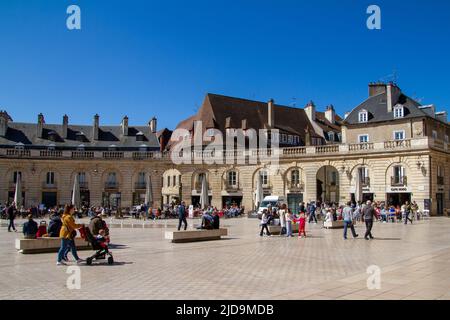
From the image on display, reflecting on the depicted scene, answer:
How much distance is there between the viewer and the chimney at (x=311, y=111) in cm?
5641

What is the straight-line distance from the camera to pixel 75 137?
48906 millimetres

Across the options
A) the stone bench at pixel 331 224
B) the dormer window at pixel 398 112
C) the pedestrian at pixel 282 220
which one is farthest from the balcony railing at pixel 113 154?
the pedestrian at pixel 282 220

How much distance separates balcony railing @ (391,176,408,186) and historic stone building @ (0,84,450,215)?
0.07 metres

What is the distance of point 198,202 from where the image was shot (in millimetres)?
43656

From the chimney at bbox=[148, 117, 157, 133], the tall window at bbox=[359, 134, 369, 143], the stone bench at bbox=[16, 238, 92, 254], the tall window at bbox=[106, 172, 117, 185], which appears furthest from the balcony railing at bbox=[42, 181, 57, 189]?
the stone bench at bbox=[16, 238, 92, 254]

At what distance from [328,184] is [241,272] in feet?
116

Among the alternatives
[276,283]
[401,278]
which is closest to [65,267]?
[276,283]

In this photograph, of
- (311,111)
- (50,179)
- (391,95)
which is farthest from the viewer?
(311,111)

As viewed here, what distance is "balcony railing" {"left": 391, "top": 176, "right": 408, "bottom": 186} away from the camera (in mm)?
33781

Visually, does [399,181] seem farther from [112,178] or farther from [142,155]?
[112,178]

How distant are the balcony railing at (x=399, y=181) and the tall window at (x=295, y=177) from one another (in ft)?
27.0

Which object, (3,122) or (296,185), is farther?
(3,122)

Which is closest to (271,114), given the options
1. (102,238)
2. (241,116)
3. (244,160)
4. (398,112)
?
(241,116)

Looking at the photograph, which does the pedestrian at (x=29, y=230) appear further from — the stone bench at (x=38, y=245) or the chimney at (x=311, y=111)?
the chimney at (x=311, y=111)
